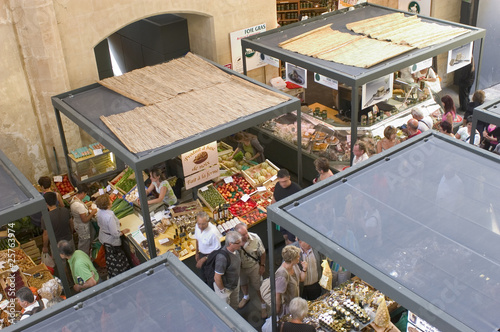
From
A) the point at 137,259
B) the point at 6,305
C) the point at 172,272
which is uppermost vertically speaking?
the point at 172,272

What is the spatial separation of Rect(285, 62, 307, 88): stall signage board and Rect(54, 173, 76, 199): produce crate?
428cm

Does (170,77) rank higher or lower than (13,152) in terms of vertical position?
higher

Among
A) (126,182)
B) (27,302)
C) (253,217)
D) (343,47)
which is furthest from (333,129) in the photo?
(27,302)

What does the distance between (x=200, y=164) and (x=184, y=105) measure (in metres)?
0.93

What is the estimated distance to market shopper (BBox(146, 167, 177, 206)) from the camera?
8.93 meters

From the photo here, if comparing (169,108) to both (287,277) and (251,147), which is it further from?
(287,277)

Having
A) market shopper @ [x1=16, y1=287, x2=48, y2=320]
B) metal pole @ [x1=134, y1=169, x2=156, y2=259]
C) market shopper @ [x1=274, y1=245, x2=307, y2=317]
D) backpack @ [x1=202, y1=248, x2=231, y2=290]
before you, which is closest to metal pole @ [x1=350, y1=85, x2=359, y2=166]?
market shopper @ [x1=274, y1=245, x2=307, y2=317]

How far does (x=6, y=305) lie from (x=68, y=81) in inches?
167

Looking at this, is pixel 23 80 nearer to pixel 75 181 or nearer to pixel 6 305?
pixel 75 181

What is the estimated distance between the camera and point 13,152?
9.84 meters

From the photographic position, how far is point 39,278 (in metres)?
7.61

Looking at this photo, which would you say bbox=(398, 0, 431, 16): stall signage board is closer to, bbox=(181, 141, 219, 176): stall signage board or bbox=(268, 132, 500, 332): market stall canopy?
bbox=(181, 141, 219, 176): stall signage board

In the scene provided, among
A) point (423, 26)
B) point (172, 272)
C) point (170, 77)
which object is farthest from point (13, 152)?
point (423, 26)

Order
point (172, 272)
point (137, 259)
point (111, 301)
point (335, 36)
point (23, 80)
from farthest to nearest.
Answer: point (335, 36) → point (23, 80) → point (137, 259) → point (172, 272) → point (111, 301)
